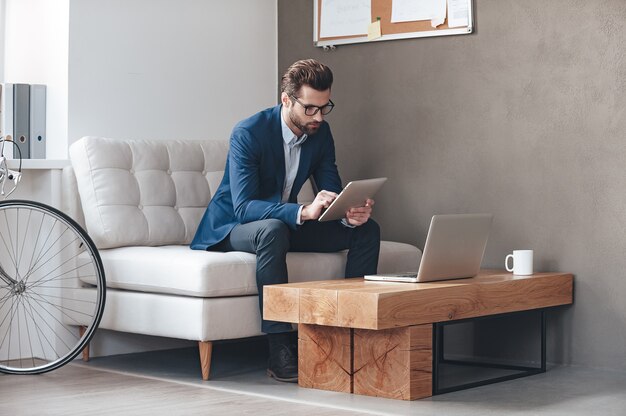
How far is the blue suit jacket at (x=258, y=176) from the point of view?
148 inches

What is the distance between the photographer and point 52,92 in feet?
14.0

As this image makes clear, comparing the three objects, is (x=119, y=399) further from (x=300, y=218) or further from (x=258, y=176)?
(x=258, y=176)

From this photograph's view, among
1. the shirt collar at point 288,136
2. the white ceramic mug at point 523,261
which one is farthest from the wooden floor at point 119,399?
the white ceramic mug at point 523,261

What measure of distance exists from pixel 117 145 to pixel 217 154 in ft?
1.61

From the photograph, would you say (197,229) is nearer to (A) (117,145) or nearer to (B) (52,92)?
(A) (117,145)

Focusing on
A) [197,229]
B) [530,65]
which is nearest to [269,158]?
[197,229]

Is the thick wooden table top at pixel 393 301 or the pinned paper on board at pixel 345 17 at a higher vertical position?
the pinned paper on board at pixel 345 17

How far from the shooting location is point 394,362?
10.8 feet

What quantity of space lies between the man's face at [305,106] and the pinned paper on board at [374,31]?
823mm

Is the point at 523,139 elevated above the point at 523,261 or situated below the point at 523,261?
above

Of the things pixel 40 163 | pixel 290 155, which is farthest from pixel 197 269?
pixel 40 163

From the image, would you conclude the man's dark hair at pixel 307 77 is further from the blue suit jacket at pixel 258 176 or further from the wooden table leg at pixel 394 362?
the wooden table leg at pixel 394 362

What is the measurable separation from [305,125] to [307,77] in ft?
0.63

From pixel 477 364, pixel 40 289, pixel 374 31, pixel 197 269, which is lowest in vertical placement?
pixel 477 364
